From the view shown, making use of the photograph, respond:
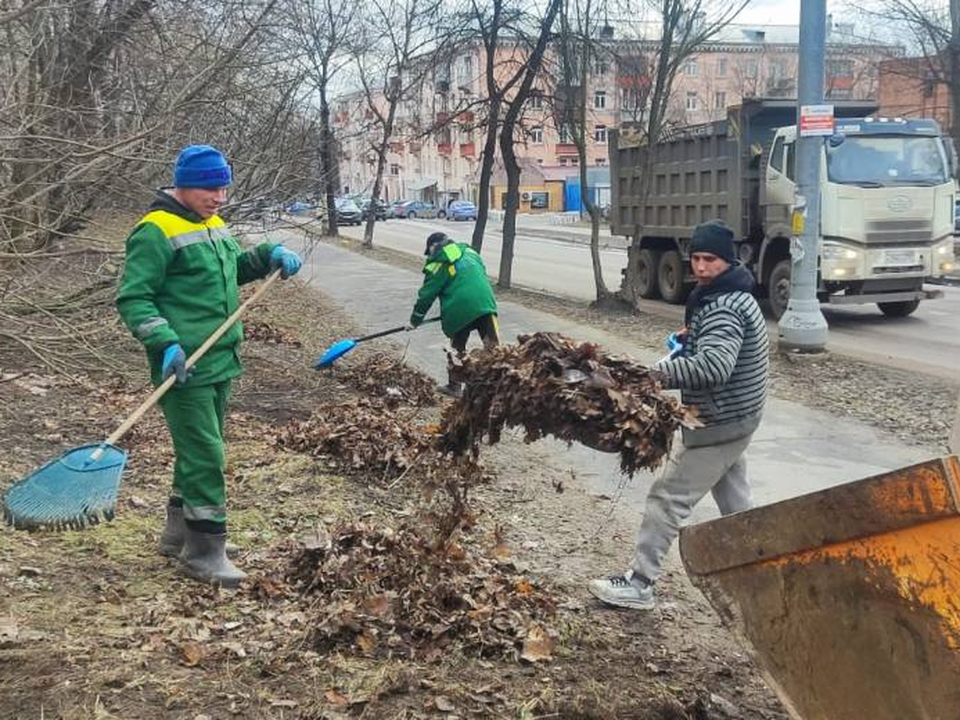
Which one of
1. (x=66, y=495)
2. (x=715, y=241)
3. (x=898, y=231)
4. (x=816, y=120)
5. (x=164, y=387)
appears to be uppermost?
(x=816, y=120)

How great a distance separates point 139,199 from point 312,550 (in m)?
5.47

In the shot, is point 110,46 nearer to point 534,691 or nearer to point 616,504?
point 616,504

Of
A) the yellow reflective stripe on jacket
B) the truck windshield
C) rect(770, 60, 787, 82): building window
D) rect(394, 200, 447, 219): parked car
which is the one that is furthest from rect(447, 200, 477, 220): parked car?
the yellow reflective stripe on jacket

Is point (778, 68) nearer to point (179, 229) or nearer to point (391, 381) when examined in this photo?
point (391, 381)

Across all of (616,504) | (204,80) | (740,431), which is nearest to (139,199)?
(204,80)

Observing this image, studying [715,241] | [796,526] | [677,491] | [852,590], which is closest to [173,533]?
[677,491]

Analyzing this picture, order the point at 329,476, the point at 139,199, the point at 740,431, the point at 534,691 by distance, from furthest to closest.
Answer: the point at 139,199 → the point at 329,476 → the point at 740,431 → the point at 534,691

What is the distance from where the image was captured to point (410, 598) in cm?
381

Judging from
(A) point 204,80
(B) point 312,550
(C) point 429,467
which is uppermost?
(A) point 204,80

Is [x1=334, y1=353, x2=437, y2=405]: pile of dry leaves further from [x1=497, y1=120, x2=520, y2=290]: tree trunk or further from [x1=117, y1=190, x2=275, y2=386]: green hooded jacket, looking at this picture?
[x1=497, y1=120, x2=520, y2=290]: tree trunk

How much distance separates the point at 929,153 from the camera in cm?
1378

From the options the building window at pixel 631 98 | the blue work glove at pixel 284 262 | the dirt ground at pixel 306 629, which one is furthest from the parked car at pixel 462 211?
the blue work glove at pixel 284 262

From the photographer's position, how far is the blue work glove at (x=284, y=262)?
4629 mm

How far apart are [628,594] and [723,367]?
1.11m
